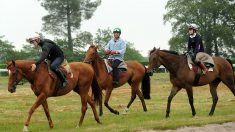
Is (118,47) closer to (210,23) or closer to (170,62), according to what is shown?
(170,62)

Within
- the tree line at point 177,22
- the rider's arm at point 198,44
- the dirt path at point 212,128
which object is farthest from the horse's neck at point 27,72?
the tree line at point 177,22

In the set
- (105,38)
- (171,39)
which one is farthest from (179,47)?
(105,38)

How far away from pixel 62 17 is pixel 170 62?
55863mm

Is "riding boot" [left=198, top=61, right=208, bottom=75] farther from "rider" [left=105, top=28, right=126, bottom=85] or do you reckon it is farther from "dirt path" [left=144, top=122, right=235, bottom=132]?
"dirt path" [left=144, top=122, right=235, bottom=132]

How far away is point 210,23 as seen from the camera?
77.5m

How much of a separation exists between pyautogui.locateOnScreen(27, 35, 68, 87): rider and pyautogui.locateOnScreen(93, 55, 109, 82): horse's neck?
3033 mm

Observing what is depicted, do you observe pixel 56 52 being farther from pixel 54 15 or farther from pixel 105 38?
pixel 105 38

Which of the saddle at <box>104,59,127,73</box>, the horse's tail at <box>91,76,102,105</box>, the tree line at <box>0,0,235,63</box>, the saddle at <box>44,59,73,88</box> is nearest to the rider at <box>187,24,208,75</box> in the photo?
the saddle at <box>104,59,127,73</box>

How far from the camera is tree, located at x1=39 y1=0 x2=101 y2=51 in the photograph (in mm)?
70875

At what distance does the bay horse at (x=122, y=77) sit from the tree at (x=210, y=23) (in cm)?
5650

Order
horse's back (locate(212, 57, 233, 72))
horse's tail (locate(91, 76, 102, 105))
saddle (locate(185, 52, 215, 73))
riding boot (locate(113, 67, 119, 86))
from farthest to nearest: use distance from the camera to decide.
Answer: horse's back (locate(212, 57, 233, 72)) → riding boot (locate(113, 67, 119, 86)) → saddle (locate(185, 52, 215, 73)) → horse's tail (locate(91, 76, 102, 105))

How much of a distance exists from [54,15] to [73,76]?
188 ft

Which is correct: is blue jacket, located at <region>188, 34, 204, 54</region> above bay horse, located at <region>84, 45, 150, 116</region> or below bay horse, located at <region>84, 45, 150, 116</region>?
above

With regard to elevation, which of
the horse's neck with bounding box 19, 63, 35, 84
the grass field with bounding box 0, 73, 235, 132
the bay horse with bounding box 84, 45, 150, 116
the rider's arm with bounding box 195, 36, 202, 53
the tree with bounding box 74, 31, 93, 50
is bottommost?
the tree with bounding box 74, 31, 93, 50
